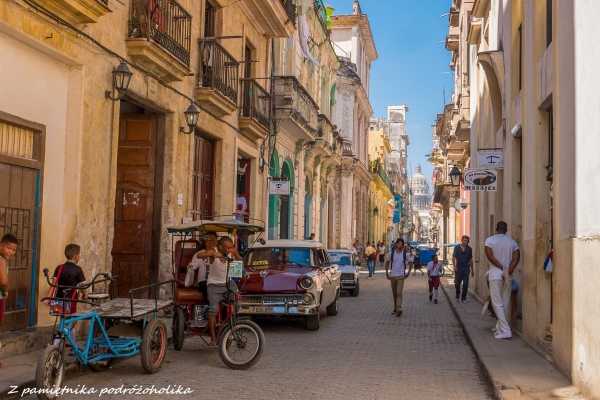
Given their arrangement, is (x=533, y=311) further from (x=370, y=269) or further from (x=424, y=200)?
(x=424, y=200)

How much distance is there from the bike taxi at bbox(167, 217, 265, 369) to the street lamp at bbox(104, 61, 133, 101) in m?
2.44

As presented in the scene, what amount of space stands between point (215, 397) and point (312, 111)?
18.8 meters

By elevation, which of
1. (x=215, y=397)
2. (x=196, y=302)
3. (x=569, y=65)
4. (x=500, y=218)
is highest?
(x=569, y=65)

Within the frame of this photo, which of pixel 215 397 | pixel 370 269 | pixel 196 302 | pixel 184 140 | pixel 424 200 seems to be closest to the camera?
pixel 215 397

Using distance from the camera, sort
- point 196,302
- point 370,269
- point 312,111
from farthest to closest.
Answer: point 370,269 < point 312,111 < point 196,302

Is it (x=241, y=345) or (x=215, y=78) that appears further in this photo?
(x=215, y=78)

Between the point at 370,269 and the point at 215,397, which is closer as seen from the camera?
the point at 215,397

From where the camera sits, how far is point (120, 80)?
11234mm

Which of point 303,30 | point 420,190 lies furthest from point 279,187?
point 420,190

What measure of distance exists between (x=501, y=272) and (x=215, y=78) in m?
7.39

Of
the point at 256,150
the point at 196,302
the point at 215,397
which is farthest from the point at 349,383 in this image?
the point at 256,150

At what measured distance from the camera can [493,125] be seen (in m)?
16.6

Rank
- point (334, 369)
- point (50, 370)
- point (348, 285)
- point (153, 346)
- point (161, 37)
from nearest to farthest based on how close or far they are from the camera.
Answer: point (50, 370)
point (153, 346)
point (334, 369)
point (161, 37)
point (348, 285)

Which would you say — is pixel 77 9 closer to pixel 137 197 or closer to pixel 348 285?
pixel 137 197
